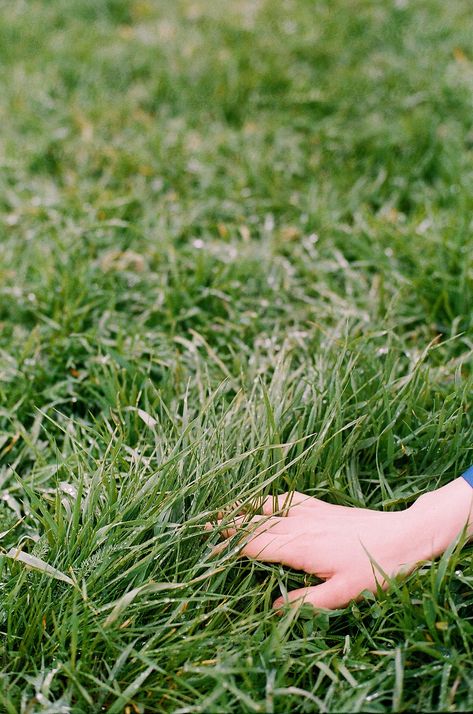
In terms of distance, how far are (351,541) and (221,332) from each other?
0.89 meters

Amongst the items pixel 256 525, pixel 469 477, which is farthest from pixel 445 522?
pixel 256 525

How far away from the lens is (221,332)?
2.22 meters

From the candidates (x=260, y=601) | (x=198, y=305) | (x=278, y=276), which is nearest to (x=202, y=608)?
(x=260, y=601)

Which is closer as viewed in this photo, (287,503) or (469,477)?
(469,477)

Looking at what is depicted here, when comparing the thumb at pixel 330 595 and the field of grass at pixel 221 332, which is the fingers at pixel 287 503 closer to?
the field of grass at pixel 221 332

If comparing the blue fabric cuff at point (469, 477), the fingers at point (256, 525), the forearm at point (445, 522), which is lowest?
the fingers at point (256, 525)

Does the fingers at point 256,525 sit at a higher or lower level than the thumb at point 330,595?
higher

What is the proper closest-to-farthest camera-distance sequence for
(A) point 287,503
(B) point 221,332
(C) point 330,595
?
(C) point 330,595 → (A) point 287,503 → (B) point 221,332

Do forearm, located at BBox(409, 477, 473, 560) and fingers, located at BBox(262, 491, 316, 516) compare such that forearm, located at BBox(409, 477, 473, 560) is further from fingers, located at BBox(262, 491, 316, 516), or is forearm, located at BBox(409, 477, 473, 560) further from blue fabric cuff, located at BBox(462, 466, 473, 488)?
fingers, located at BBox(262, 491, 316, 516)

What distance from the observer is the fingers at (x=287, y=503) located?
160 cm

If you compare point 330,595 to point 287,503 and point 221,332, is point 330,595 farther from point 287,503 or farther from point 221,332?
point 221,332

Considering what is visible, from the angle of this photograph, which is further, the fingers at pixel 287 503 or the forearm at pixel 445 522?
the fingers at pixel 287 503

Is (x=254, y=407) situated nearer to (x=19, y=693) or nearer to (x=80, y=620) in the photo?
(x=80, y=620)

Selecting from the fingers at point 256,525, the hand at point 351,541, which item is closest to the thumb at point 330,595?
the hand at point 351,541
